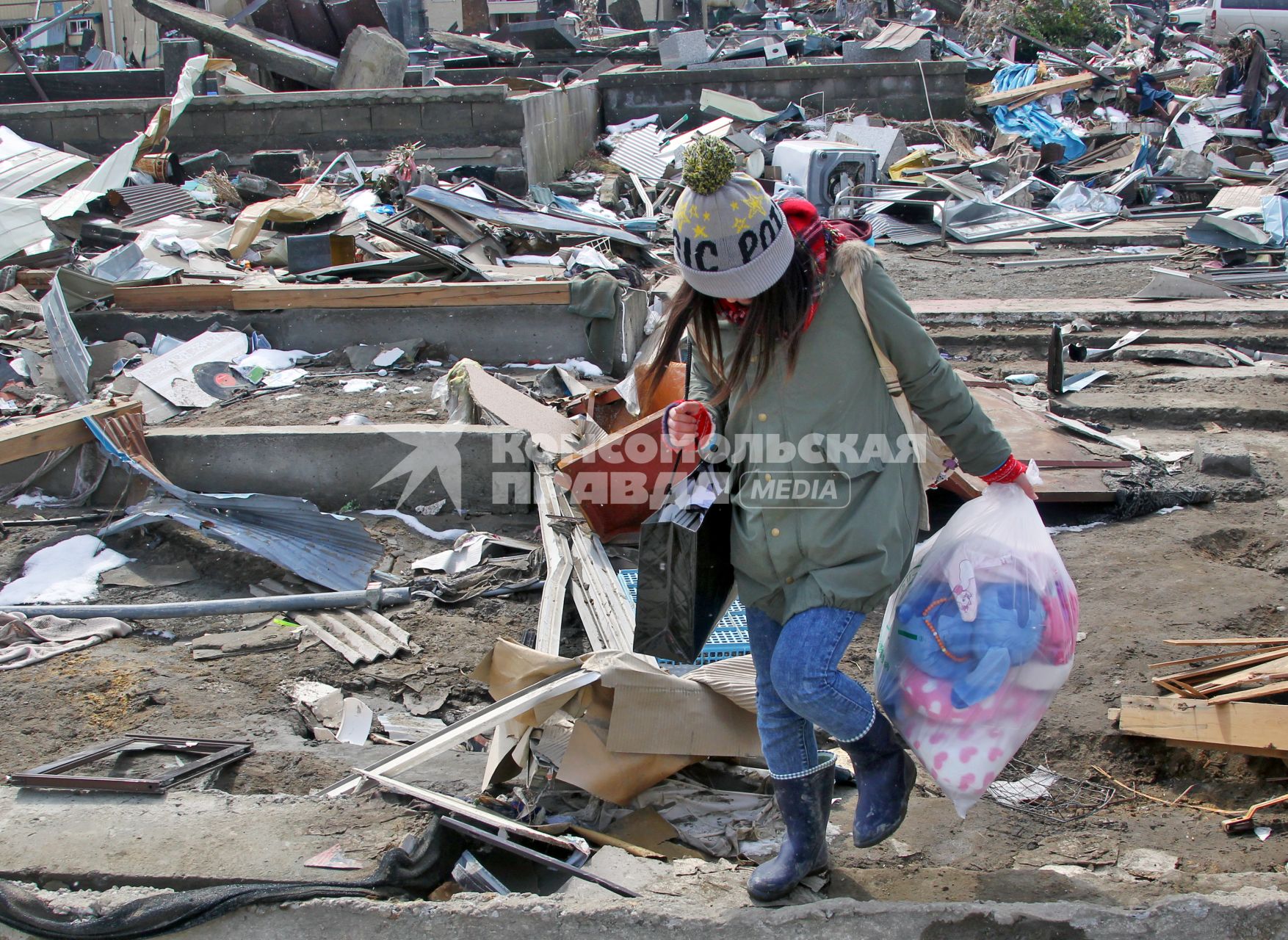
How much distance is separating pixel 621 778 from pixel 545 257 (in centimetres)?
655

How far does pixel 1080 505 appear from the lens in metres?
4.78

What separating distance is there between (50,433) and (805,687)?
4.01 metres

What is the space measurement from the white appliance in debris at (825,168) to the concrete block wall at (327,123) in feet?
10.2

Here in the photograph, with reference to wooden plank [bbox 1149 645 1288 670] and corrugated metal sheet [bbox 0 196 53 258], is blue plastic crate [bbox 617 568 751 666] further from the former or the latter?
corrugated metal sheet [bbox 0 196 53 258]

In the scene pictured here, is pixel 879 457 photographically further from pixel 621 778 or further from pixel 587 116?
pixel 587 116

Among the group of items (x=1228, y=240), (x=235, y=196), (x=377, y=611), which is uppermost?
(x=235, y=196)

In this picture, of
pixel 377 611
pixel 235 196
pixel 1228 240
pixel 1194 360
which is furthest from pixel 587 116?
pixel 377 611

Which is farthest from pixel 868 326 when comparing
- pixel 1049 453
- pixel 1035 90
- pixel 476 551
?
pixel 1035 90

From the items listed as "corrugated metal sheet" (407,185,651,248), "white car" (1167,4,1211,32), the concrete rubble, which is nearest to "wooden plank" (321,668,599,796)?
the concrete rubble

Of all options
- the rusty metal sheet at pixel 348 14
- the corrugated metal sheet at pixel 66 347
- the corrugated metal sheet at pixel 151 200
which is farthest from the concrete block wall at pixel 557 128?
the corrugated metal sheet at pixel 66 347

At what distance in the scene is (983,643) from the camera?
2.14 meters

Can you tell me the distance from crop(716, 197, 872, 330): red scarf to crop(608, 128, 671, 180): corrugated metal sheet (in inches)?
438

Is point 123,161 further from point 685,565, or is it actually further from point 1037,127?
point 1037,127

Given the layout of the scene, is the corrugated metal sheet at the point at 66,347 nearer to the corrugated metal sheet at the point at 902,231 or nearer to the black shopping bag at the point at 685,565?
the black shopping bag at the point at 685,565
